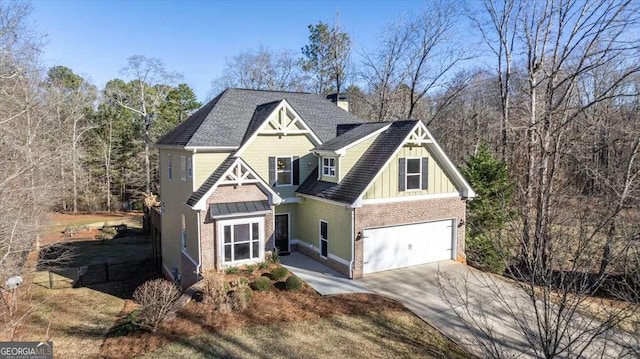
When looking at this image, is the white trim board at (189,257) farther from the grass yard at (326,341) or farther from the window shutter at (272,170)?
the grass yard at (326,341)

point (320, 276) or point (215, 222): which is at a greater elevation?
point (215, 222)

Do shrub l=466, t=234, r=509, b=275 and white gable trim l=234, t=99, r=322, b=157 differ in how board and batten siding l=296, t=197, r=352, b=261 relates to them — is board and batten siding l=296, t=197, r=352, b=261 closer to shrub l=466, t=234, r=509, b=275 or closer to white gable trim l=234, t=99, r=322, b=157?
white gable trim l=234, t=99, r=322, b=157

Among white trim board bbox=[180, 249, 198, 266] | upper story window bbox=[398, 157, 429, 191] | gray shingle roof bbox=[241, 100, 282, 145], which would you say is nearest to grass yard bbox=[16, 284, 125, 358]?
white trim board bbox=[180, 249, 198, 266]

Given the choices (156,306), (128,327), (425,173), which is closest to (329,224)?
(425,173)

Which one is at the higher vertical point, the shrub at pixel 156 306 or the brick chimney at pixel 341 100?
the brick chimney at pixel 341 100

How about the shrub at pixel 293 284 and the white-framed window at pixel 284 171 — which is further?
the white-framed window at pixel 284 171

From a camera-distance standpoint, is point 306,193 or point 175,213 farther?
point 175,213

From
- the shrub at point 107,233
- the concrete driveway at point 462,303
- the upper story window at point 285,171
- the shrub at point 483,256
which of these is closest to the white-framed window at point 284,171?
the upper story window at point 285,171

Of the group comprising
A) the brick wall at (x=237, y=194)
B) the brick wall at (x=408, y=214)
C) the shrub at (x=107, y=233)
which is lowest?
the shrub at (x=107, y=233)

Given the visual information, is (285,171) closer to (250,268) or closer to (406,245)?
(250,268)
